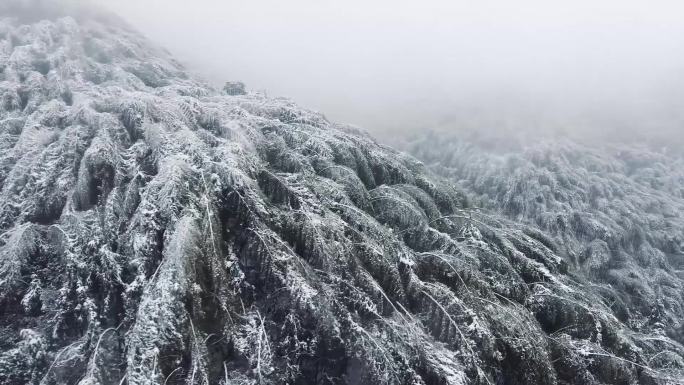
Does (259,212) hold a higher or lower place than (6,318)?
higher

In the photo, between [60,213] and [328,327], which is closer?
[328,327]

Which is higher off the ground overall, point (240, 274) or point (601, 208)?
point (240, 274)

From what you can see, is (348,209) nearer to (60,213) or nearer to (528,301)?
(528,301)

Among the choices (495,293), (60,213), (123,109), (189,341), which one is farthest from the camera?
(123,109)

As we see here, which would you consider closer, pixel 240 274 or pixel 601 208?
pixel 240 274

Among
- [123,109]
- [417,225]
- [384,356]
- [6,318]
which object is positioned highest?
[123,109]

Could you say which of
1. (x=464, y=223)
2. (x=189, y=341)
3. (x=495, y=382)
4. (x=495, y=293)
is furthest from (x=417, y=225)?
(x=189, y=341)

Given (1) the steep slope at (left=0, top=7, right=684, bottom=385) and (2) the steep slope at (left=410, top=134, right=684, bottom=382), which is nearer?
(1) the steep slope at (left=0, top=7, right=684, bottom=385)

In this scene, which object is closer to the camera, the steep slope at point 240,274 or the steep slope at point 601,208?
the steep slope at point 240,274
